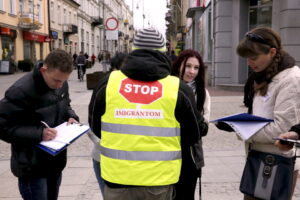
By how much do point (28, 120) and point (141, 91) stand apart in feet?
3.37

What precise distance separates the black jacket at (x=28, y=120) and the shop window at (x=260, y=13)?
13.0 m

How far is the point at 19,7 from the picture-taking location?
32.6 metres

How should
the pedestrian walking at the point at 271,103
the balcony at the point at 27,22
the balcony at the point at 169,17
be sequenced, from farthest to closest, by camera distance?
the balcony at the point at 169,17 < the balcony at the point at 27,22 < the pedestrian walking at the point at 271,103

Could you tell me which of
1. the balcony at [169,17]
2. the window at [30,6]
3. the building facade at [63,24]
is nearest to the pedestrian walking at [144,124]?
the window at [30,6]

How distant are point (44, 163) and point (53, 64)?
28.5 inches

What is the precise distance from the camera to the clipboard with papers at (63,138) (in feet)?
8.08

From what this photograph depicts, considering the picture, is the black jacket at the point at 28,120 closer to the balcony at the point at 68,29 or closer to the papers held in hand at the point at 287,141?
the papers held in hand at the point at 287,141

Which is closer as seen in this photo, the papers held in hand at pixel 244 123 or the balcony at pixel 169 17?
the papers held in hand at pixel 244 123

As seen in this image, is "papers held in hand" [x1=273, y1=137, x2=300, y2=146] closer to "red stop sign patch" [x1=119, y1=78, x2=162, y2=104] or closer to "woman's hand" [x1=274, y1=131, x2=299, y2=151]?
"woman's hand" [x1=274, y1=131, x2=299, y2=151]

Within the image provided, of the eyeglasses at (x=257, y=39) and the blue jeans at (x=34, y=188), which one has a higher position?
the eyeglasses at (x=257, y=39)

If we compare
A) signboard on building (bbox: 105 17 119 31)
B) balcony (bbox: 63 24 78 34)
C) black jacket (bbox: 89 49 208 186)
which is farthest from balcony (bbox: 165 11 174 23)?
black jacket (bbox: 89 49 208 186)

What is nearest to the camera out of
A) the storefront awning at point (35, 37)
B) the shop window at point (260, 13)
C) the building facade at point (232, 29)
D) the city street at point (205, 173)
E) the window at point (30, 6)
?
the city street at point (205, 173)

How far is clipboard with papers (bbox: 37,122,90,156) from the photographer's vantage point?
246 cm

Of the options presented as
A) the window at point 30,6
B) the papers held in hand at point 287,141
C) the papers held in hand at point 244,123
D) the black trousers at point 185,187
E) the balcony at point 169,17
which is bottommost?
the black trousers at point 185,187
